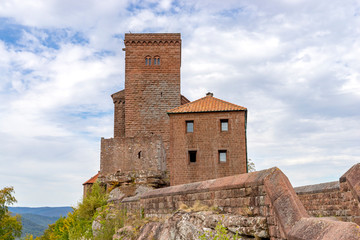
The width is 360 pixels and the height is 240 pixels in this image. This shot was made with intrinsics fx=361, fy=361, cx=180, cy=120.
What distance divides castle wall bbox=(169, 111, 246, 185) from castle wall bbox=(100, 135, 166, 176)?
251 centimetres

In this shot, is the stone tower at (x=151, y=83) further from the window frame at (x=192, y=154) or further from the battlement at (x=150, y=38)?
the window frame at (x=192, y=154)

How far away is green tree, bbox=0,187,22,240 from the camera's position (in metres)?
38.5

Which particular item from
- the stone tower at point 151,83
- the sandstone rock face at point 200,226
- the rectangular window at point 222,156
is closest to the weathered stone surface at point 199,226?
the sandstone rock face at point 200,226

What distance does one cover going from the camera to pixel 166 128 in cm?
3269

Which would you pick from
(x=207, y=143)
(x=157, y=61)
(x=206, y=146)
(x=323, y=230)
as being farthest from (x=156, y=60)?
(x=323, y=230)

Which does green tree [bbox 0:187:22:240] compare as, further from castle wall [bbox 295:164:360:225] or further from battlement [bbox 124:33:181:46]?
castle wall [bbox 295:164:360:225]

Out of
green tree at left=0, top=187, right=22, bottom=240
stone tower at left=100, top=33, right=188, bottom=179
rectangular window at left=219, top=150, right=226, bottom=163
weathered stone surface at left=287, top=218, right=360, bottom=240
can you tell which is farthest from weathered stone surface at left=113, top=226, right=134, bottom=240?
green tree at left=0, top=187, right=22, bottom=240

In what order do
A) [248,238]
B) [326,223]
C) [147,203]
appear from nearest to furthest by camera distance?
1. [326,223]
2. [248,238]
3. [147,203]

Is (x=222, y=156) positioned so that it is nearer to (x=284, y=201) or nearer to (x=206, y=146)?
(x=206, y=146)

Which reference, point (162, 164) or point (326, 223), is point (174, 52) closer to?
point (162, 164)

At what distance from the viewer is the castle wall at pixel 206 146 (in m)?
24.9

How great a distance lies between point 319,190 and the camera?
10.9 m

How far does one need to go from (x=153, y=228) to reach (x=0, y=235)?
34830 millimetres

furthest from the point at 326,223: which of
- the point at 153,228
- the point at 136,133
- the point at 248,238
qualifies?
the point at 136,133
